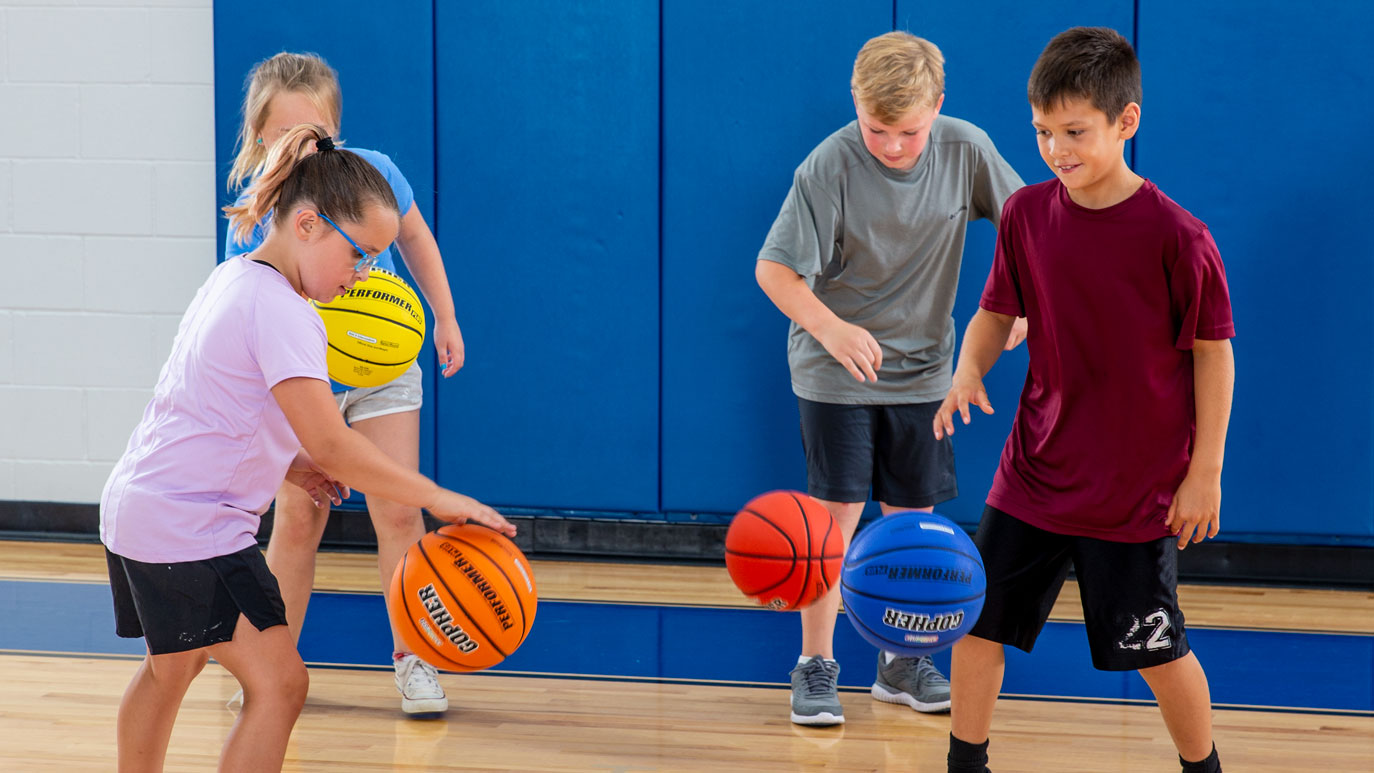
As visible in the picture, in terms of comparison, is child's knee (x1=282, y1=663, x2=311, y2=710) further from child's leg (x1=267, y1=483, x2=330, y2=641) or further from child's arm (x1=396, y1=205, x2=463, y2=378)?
child's arm (x1=396, y1=205, x2=463, y2=378)

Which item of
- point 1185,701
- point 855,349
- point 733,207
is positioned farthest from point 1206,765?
point 733,207

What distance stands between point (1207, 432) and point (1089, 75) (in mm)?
626

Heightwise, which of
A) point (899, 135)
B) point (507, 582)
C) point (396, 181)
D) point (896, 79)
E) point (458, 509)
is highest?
point (896, 79)

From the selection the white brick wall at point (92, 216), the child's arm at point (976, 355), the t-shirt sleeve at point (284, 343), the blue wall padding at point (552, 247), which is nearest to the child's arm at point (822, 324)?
the child's arm at point (976, 355)

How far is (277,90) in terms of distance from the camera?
2.70 meters

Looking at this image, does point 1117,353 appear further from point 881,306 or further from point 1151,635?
point 881,306

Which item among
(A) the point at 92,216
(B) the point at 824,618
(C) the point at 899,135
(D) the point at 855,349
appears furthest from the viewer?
(A) the point at 92,216

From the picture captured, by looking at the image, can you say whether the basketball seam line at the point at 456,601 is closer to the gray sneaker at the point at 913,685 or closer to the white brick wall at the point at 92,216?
the gray sneaker at the point at 913,685

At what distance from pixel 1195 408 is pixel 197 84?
3.76 meters

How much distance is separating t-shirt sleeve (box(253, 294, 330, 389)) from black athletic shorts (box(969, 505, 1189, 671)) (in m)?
1.21

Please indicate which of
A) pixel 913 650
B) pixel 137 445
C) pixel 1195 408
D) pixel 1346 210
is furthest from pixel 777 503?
pixel 1346 210

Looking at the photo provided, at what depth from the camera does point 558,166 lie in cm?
436

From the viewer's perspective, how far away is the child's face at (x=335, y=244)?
2029 mm

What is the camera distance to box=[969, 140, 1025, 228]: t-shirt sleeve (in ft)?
9.95
